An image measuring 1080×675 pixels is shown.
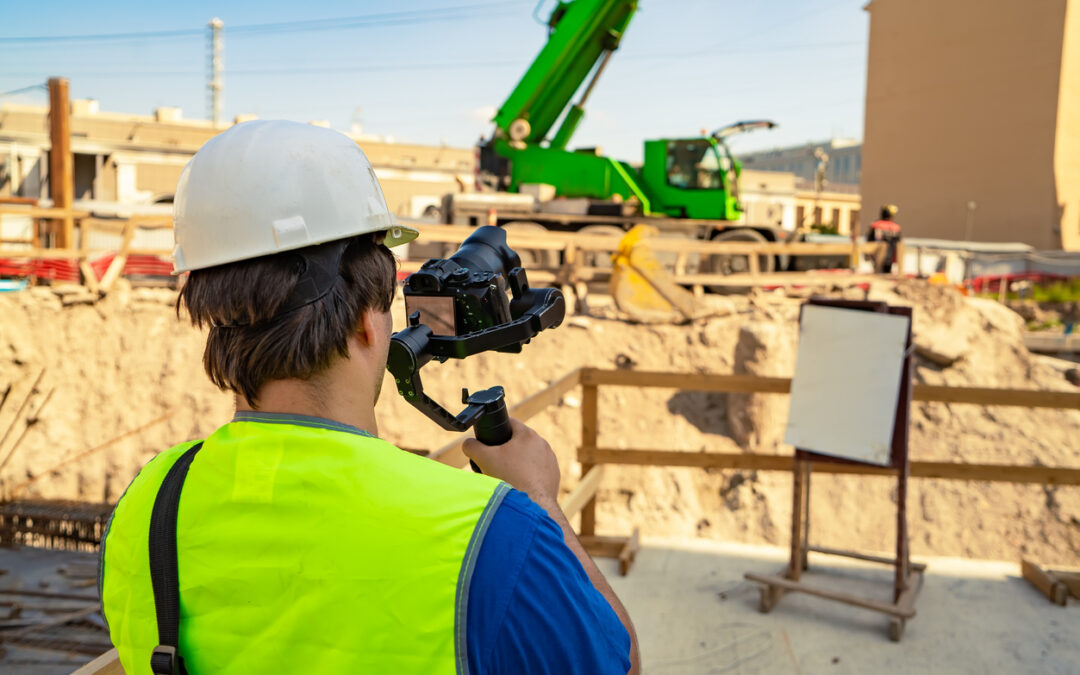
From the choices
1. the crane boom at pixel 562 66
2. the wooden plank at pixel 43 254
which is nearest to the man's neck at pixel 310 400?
the wooden plank at pixel 43 254

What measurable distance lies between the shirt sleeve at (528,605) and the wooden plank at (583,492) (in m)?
2.88

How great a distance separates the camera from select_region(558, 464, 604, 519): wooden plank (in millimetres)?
3975

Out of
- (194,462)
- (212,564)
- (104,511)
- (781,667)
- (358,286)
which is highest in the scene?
(358,286)

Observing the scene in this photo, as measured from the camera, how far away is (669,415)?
32.6 feet

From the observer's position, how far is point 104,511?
9180 millimetres

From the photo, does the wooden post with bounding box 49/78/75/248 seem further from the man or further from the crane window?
the man

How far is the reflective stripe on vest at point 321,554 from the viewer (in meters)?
0.88

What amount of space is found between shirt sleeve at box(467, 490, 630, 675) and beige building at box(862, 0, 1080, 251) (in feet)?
94.9

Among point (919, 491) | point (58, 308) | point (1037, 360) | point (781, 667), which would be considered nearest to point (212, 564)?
point (781, 667)

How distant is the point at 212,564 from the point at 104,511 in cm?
961

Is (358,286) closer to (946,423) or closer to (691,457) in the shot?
(691,457)

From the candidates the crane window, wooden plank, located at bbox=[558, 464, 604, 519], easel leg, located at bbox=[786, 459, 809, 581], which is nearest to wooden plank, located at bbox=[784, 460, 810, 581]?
easel leg, located at bbox=[786, 459, 809, 581]

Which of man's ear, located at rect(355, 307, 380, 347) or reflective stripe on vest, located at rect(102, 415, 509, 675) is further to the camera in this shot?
man's ear, located at rect(355, 307, 380, 347)

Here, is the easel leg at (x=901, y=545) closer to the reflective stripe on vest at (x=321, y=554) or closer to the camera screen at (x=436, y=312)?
the camera screen at (x=436, y=312)
